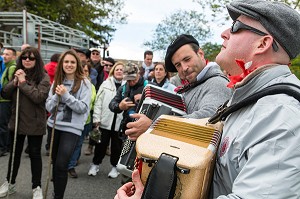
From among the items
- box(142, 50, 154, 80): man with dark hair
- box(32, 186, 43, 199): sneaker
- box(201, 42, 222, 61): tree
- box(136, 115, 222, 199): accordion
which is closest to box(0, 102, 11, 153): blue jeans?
box(32, 186, 43, 199): sneaker

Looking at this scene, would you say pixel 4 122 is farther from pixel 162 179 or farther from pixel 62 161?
pixel 162 179

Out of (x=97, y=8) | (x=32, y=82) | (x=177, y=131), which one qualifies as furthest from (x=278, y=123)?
(x=97, y=8)

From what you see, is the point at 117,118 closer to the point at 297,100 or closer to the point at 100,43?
the point at 297,100

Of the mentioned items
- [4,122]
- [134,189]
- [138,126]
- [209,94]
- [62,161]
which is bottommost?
[4,122]

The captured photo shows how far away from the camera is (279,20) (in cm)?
114

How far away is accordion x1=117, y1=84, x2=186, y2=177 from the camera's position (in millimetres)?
2053

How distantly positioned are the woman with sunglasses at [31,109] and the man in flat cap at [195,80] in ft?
6.95

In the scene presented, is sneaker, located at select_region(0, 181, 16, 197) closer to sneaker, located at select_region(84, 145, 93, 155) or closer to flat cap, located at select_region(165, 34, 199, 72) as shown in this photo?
sneaker, located at select_region(84, 145, 93, 155)

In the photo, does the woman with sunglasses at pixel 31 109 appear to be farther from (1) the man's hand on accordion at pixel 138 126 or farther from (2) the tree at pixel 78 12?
(2) the tree at pixel 78 12

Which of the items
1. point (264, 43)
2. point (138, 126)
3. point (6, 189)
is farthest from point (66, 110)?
point (264, 43)

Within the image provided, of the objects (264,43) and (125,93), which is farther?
(125,93)

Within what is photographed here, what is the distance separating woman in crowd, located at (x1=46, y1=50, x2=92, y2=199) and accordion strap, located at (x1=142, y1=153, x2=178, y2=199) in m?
2.72

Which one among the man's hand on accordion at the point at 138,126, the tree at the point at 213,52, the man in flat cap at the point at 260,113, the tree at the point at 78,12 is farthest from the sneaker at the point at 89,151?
the tree at the point at 78,12

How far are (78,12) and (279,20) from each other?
20.5 m
